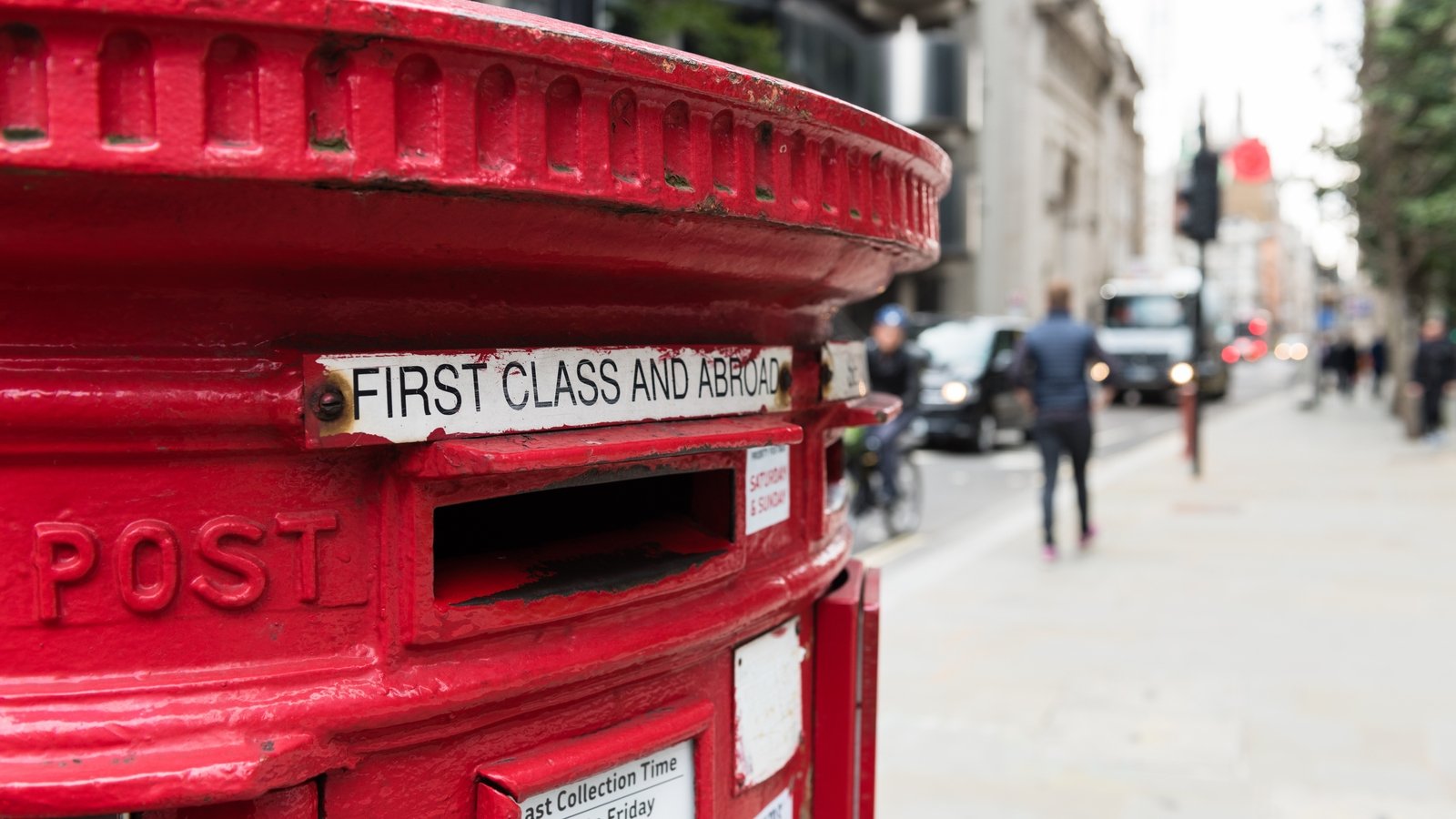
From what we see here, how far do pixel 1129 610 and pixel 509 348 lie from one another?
5.82 meters

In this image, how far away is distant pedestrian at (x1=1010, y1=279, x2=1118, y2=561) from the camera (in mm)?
7531

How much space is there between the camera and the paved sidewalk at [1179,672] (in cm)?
382

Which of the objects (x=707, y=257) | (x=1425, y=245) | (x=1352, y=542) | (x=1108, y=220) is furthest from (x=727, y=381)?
(x=1108, y=220)

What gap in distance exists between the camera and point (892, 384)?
8.60 meters

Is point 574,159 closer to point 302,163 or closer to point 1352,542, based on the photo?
point 302,163

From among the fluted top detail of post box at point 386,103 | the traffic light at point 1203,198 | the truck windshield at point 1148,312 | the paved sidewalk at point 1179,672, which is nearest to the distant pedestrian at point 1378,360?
the truck windshield at point 1148,312

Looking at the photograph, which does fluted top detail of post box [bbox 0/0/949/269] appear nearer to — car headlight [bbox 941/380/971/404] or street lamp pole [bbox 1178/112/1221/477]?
street lamp pole [bbox 1178/112/1221/477]

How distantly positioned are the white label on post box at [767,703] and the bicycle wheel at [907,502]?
729cm

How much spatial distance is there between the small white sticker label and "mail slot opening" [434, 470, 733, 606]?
0.38 m

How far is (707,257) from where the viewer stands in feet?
3.92

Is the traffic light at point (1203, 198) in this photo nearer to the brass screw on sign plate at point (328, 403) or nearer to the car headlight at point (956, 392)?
the car headlight at point (956, 392)

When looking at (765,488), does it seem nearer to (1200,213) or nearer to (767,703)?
(767,703)

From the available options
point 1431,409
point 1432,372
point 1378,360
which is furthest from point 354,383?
point 1378,360

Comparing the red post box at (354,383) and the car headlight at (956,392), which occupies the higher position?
the red post box at (354,383)
